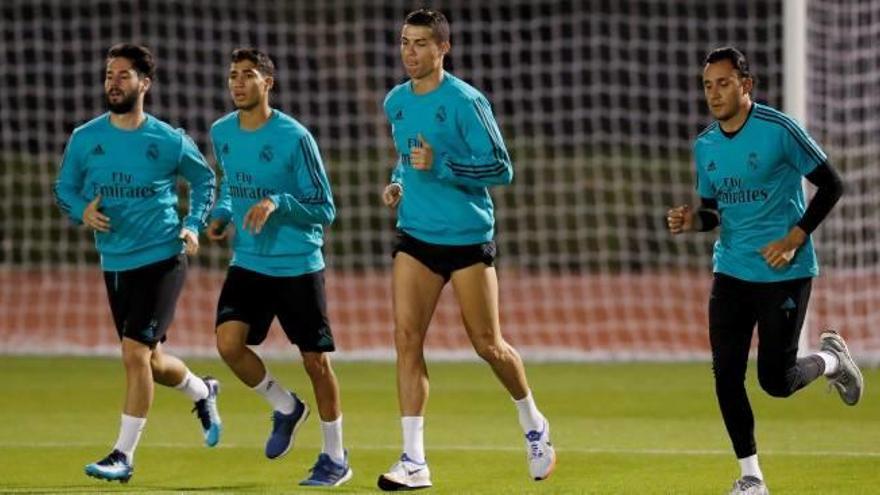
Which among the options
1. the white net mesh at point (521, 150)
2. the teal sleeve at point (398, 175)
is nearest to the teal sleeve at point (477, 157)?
the teal sleeve at point (398, 175)

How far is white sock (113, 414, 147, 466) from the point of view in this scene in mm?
9148

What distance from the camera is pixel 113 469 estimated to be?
902 cm

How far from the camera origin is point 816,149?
329 inches

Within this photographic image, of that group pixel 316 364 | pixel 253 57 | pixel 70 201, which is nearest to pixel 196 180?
pixel 70 201

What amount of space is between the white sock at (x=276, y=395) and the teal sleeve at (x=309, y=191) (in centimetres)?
87

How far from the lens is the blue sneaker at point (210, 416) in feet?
33.9

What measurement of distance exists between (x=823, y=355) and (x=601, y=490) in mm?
1289

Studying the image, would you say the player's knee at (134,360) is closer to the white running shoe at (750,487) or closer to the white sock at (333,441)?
the white sock at (333,441)

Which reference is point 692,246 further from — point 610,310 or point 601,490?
point 601,490

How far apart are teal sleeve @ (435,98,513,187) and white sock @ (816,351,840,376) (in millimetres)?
1796

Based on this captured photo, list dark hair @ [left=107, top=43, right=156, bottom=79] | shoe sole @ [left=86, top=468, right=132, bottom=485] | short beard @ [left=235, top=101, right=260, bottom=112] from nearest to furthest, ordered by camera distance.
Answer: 1. shoe sole @ [left=86, top=468, right=132, bottom=485]
2. short beard @ [left=235, top=101, right=260, bottom=112]
3. dark hair @ [left=107, top=43, right=156, bottom=79]

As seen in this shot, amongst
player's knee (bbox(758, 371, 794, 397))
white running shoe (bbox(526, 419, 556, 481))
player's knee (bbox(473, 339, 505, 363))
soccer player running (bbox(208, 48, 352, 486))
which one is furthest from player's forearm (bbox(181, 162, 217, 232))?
player's knee (bbox(758, 371, 794, 397))

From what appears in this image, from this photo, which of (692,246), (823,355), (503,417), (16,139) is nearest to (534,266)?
(692,246)

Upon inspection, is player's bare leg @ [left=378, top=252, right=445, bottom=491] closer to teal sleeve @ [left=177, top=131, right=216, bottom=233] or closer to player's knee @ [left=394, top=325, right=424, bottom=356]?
player's knee @ [left=394, top=325, right=424, bottom=356]
